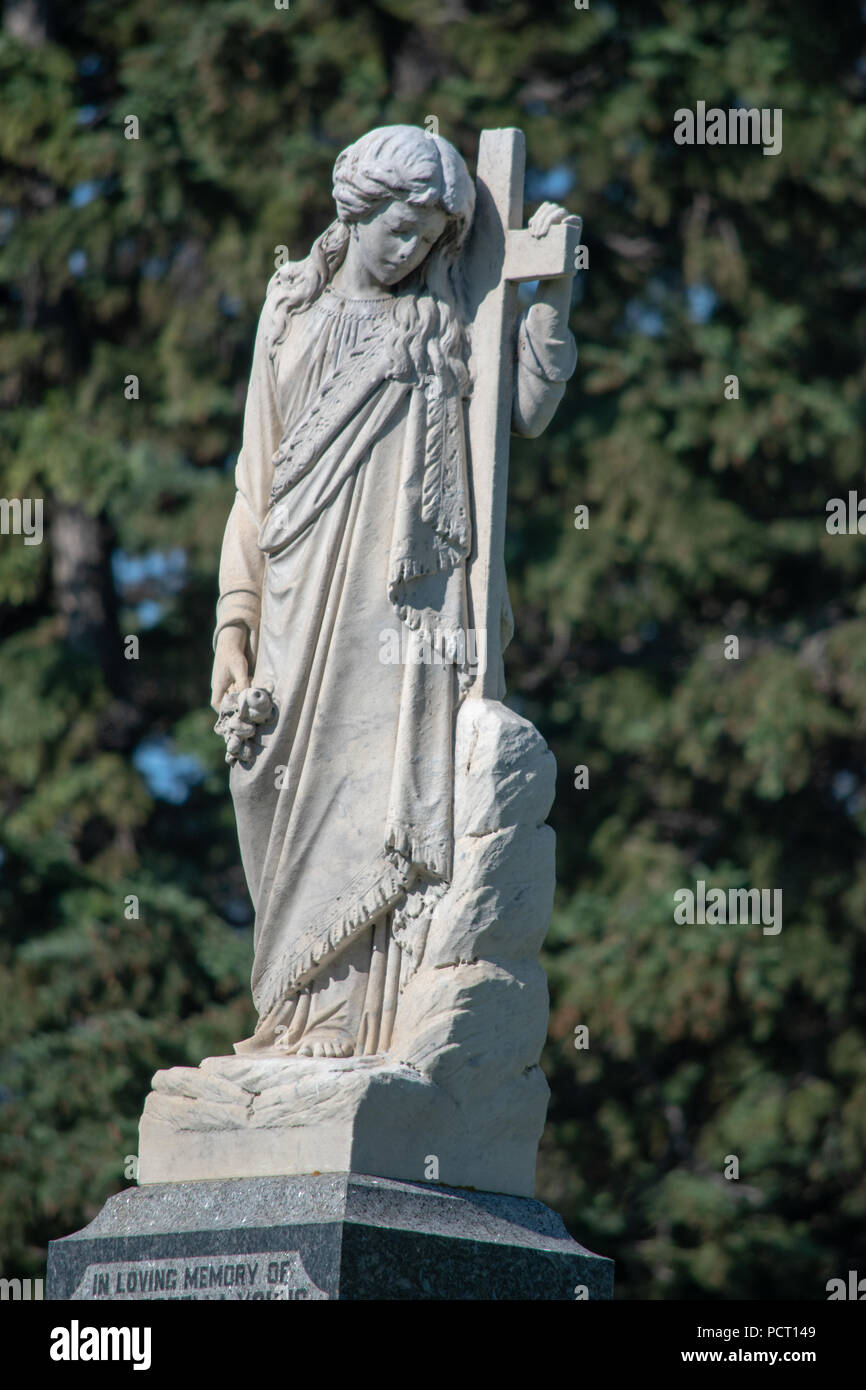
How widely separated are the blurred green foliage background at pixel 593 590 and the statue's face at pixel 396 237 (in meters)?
6.80

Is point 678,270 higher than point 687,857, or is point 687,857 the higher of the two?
point 678,270

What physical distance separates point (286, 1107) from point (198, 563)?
8.27 m

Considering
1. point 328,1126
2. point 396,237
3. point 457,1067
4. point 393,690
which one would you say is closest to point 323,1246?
point 328,1126

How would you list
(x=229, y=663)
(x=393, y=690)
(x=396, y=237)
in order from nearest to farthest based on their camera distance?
(x=393, y=690), (x=396, y=237), (x=229, y=663)

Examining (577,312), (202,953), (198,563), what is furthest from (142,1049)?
(577,312)

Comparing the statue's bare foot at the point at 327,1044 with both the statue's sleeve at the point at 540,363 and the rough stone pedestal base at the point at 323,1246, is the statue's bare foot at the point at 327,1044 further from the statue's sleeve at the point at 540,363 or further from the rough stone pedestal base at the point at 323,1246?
the statue's sleeve at the point at 540,363

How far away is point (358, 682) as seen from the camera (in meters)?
6.50

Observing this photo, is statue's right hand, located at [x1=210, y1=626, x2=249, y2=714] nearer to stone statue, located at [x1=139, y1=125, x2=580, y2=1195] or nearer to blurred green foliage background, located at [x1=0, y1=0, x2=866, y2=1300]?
stone statue, located at [x1=139, y1=125, x2=580, y2=1195]

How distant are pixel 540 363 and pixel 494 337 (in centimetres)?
15

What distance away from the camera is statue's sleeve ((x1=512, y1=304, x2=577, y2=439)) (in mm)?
6672

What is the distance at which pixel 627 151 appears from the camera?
45.4ft

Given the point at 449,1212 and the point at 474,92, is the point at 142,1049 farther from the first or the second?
the point at 449,1212

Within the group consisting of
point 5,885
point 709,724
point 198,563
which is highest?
point 198,563

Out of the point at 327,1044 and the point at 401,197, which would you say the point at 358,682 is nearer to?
Answer: the point at 327,1044
